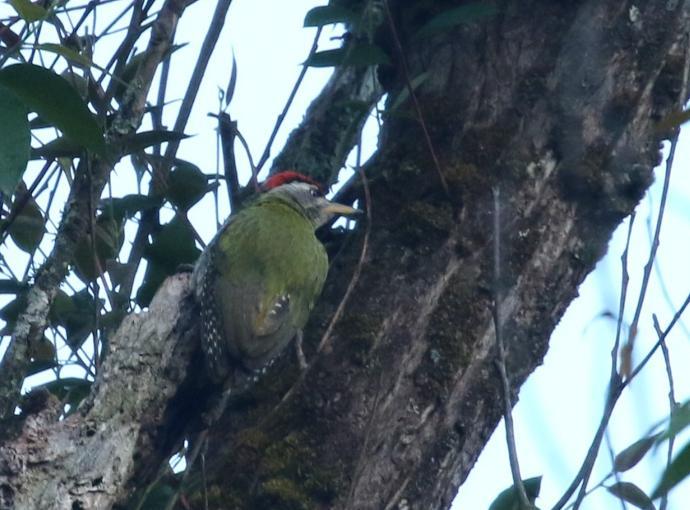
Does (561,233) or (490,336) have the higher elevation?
(561,233)

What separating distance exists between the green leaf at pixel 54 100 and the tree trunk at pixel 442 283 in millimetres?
711

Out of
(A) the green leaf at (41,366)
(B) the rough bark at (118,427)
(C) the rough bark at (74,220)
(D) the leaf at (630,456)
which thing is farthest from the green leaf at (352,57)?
(D) the leaf at (630,456)

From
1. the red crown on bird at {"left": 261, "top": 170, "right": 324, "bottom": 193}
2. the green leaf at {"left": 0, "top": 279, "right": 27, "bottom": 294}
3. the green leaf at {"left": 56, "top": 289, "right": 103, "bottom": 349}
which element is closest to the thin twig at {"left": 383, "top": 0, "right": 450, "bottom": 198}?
the red crown on bird at {"left": 261, "top": 170, "right": 324, "bottom": 193}

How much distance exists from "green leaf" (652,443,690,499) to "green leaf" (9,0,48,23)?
6.37 ft

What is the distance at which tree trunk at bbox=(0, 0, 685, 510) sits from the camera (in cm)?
315

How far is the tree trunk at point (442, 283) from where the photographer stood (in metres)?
3.15

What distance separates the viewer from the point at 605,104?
341 centimetres

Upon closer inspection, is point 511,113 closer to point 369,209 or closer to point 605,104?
point 605,104

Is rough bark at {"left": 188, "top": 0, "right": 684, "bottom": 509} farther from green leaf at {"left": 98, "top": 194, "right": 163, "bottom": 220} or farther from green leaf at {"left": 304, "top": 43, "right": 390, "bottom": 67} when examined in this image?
green leaf at {"left": 98, "top": 194, "right": 163, "bottom": 220}

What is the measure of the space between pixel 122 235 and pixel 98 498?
122 centimetres

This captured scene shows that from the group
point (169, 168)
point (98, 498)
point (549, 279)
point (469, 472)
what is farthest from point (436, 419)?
point (169, 168)

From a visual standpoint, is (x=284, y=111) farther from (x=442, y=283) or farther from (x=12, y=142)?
(x=12, y=142)

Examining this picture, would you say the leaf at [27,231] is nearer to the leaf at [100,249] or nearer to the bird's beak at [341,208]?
the leaf at [100,249]

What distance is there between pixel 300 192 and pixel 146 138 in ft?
3.60
